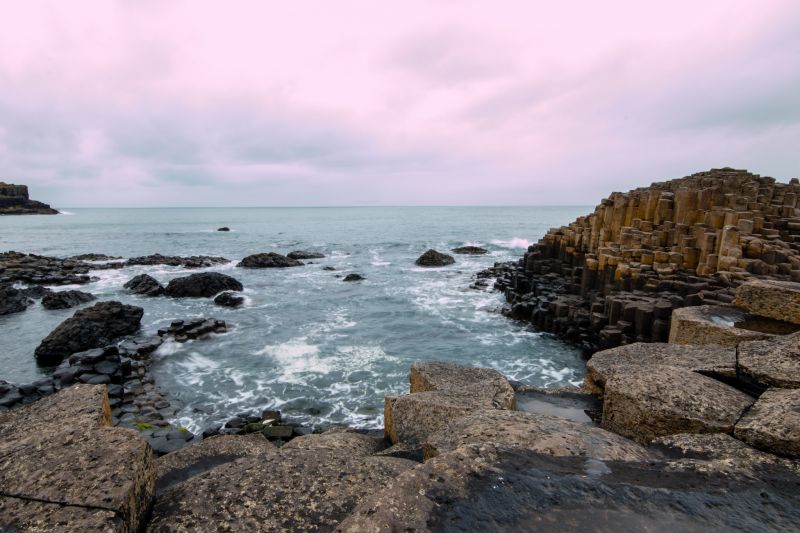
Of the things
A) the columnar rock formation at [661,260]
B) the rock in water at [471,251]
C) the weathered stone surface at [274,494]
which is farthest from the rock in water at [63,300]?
the rock in water at [471,251]

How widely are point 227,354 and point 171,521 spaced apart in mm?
12642

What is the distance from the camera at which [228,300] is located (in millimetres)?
21406

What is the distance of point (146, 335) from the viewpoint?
16.0m

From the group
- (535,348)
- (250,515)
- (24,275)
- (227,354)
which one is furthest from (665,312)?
(24,275)

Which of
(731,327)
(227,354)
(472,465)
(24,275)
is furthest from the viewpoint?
(24,275)

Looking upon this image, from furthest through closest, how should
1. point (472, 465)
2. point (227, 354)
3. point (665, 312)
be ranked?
point (227, 354)
point (665, 312)
point (472, 465)

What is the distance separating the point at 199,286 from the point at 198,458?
21.0 meters

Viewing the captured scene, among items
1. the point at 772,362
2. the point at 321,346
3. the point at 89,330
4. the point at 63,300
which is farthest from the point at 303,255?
the point at 772,362

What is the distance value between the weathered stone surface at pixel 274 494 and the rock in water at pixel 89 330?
46.5ft

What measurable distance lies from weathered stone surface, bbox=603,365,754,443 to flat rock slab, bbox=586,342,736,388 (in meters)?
0.36

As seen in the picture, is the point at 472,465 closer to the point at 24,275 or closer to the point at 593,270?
the point at 593,270

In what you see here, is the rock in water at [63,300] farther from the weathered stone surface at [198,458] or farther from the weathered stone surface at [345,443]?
the weathered stone surface at [345,443]

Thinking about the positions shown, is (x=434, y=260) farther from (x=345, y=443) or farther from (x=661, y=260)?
(x=345, y=443)

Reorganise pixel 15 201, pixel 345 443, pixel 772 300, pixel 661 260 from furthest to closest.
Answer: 1. pixel 15 201
2. pixel 661 260
3. pixel 772 300
4. pixel 345 443
